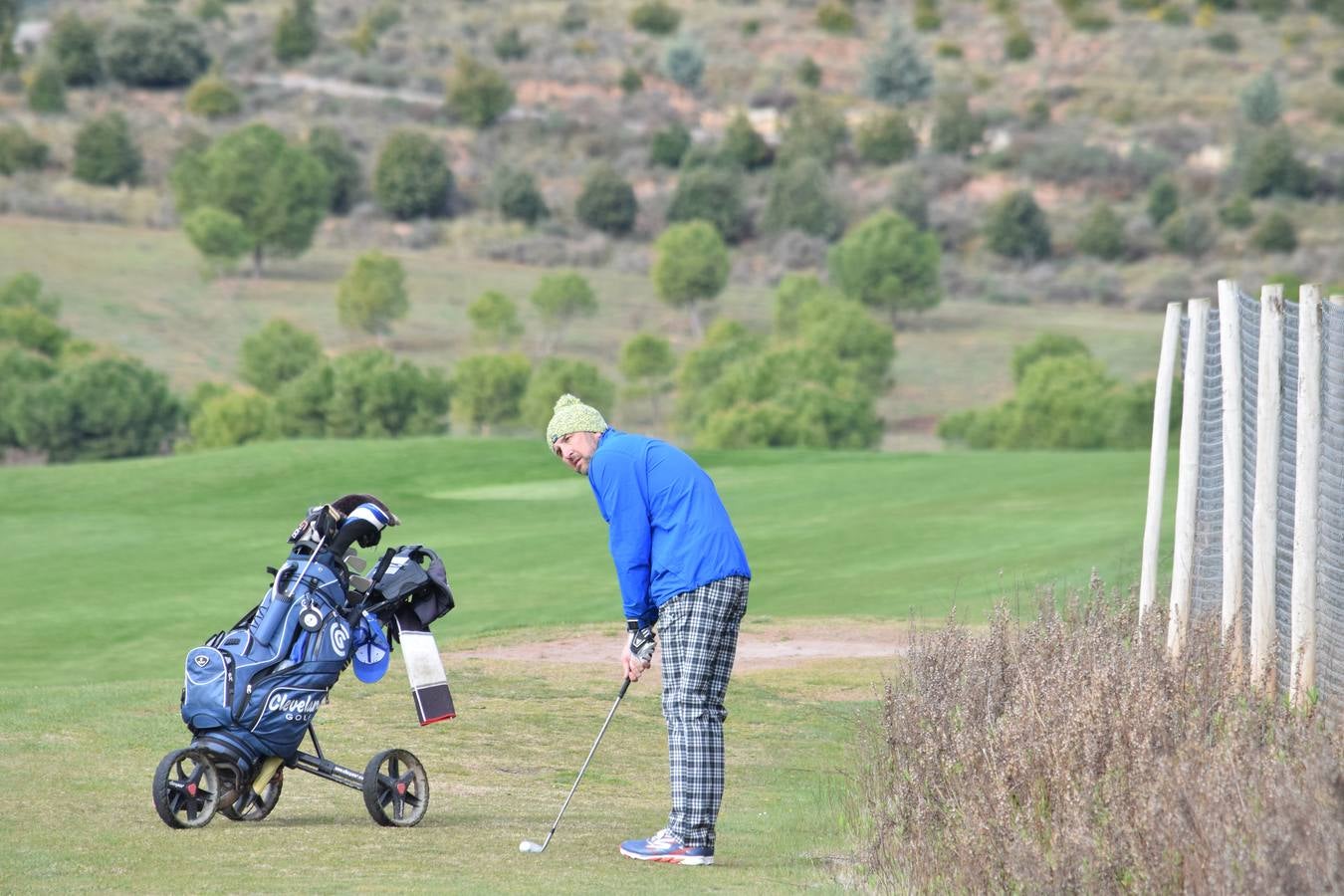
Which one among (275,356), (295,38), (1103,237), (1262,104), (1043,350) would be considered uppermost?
(295,38)

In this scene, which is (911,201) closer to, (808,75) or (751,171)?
(751,171)

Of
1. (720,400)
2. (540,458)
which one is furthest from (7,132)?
(540,458)

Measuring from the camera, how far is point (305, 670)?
28.6ft

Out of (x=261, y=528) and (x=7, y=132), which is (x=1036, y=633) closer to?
(x=261, y=528)

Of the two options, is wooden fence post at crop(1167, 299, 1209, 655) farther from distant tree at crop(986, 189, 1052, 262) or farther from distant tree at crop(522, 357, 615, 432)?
distant tree at crop(986, 189, 1052, 262)

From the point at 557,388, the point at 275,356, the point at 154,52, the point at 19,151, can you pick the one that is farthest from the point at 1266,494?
the point at 154,52

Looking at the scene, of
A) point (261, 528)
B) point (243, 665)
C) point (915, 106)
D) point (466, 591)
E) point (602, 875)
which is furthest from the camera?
point (915, 106)

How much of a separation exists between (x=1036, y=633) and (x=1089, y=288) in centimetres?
9730

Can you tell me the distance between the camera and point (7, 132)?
113 metres

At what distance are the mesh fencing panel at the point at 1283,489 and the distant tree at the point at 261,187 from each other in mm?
87673

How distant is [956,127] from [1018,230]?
24.7 metres

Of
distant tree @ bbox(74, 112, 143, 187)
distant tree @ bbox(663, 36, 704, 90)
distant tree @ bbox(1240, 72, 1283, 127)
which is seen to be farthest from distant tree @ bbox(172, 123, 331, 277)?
distant tree @ bbox(1240, 72, 1283, 127)

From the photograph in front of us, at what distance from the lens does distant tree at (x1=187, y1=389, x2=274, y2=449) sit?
62.7 m

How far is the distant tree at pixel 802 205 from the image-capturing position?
117 metres
